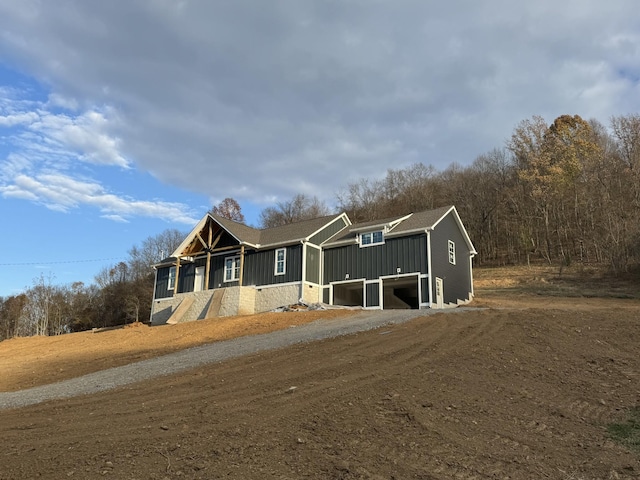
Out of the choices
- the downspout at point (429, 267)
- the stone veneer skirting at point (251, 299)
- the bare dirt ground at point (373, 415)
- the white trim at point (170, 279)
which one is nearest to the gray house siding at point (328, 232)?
the stone veneer skirting at point (251, 299)

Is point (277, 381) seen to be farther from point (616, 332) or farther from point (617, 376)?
point (616, 332)

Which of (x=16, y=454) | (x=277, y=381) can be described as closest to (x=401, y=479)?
(x=277, y=381)

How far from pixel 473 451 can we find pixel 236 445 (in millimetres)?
2661

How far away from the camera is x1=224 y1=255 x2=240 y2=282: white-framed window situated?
28130 mm

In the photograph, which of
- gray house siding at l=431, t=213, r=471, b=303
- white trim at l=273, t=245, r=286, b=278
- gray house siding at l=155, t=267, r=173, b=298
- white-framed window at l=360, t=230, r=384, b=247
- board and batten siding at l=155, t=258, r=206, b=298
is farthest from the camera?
gray house siding at l=155, t=267, r=173, b=298

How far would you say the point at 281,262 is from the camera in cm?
2655

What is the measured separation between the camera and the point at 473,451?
16.7 ft


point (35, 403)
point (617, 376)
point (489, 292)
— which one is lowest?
point (35, 403)

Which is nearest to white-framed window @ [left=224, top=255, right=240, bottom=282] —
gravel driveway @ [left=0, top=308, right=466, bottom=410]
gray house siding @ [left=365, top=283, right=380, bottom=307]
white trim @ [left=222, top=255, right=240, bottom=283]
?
white trim @ [left=222, top=255, right=240, bottom=283]

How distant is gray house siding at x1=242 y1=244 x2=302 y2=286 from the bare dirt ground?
13.8 m

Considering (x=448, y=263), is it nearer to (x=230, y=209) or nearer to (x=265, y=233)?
(x=265, y=233)

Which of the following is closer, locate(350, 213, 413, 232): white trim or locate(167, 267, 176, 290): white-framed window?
locate(350, 213, 413, 232): white trim

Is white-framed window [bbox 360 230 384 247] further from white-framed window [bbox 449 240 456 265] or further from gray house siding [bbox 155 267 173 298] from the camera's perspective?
gray house siding [bbox 155 267 173 298]

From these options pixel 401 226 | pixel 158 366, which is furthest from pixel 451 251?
pixel 158 366
